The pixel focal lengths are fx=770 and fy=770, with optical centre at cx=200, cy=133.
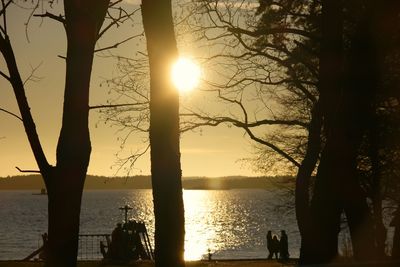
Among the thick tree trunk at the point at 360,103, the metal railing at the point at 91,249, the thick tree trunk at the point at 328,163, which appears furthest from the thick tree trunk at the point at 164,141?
the metal railing at the point at 91,249

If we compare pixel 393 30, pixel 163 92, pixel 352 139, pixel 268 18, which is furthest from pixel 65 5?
pixel 268 18

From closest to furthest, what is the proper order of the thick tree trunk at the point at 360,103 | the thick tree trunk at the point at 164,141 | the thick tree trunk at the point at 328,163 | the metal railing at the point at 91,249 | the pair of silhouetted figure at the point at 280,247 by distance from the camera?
the thick tree trunk at the point at 164,141, the thick tree trunk at the point at 328,163, the thick tree trunk at the point at 360,103, the metal railing at the point at 91,249, the pair of silhouetted figure at the point at 280,247

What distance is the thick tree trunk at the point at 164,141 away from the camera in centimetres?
919

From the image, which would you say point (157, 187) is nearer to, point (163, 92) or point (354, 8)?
point (163, 92)

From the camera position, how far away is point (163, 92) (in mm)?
9312

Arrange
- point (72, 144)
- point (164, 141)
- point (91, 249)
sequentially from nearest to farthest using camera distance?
point (164, 141) < point (72, 144) < point (91, 249)

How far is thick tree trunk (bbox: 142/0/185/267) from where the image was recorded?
9.19 meters

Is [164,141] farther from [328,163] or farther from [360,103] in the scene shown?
[360,103]

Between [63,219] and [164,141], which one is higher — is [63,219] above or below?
below

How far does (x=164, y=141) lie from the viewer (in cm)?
921

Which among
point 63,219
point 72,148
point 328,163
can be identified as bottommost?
point 63,219

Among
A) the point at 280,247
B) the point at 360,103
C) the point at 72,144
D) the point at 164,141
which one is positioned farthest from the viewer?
the point at 280,247

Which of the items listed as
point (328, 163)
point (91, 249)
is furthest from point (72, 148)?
point (91, 249)

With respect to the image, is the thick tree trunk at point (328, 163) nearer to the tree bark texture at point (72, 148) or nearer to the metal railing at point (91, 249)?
the tree bark texture at point (72, 148)
